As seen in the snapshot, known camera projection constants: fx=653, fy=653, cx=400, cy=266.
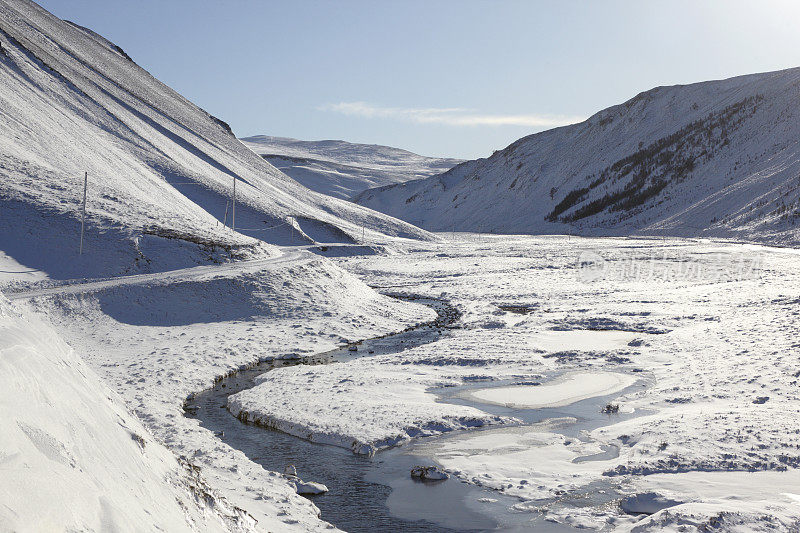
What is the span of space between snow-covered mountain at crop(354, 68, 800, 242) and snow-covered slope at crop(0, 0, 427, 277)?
44962 millimetres

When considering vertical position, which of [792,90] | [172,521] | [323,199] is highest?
[792,90]

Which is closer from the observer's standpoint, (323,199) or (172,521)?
(172,521)

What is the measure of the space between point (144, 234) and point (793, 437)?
33.3m

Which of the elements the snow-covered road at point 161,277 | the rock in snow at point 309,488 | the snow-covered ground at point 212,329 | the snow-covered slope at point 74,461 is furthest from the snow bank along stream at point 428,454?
the snow-covered road at point 161,277

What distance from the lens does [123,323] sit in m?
26.4

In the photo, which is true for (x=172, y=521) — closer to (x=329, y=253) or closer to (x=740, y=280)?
(x=740, y=280)

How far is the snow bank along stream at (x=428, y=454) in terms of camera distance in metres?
10.7

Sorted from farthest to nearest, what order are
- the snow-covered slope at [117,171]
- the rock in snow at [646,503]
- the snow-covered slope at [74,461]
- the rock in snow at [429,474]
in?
the snow-covered slope at [117,171]
the rock in snow at [429,474]
the rock in snow at [646,503]
the snow-covered slope at [74,461]

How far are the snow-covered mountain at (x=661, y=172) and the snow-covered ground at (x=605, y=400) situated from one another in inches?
2337

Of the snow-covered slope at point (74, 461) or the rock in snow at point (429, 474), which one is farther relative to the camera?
the rock in snow at point (429, 474)

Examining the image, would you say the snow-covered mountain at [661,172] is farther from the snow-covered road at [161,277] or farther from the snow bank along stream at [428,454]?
the snow bank along stream at [428,454]

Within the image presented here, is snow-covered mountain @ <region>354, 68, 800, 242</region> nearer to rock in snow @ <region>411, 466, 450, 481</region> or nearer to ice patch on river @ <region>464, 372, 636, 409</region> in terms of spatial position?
ice patch on river @ <region>464, 372, 636, 409</region>

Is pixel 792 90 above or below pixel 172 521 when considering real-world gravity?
above

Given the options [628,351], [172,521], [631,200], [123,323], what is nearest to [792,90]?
[631,200]
